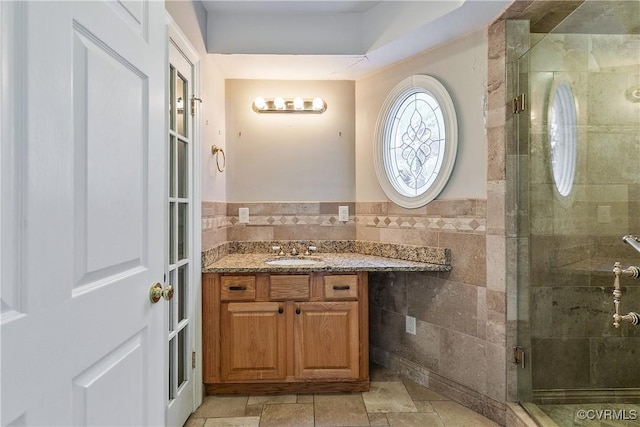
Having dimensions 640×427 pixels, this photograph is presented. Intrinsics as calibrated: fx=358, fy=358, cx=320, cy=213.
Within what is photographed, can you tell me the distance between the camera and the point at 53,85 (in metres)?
0.72

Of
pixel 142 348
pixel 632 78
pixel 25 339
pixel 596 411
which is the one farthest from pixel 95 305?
pixel 632 78

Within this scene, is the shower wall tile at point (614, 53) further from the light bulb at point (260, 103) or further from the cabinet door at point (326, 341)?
the light bulb at point (260, 103)

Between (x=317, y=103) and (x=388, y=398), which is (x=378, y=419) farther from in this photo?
(x=317, y=103)

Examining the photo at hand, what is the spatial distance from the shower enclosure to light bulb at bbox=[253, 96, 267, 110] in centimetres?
175

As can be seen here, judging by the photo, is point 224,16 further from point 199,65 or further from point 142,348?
point 142,348

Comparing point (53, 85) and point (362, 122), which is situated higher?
point (362, 122)

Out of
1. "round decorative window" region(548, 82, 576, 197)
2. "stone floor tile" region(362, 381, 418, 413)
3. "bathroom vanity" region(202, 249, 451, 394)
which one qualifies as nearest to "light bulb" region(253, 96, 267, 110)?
"bathroom vanity" region(202, 249, 451, 394)

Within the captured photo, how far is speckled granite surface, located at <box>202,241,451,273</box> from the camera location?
7.48 ft

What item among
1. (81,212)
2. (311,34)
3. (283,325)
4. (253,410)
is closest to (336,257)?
(283,325)

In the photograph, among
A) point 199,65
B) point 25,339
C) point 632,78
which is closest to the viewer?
point 25,339

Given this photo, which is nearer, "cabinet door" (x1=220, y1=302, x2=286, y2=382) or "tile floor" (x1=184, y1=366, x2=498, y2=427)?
"tile floor" (x1=184, y1=366, x2=498, y2=427)

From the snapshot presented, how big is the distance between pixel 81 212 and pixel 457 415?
2234 mm

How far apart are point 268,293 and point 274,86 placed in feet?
5.52

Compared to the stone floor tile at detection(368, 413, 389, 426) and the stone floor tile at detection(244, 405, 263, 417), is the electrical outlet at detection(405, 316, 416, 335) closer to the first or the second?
the stone floor tile at detection(368, 413, 389, 426)
